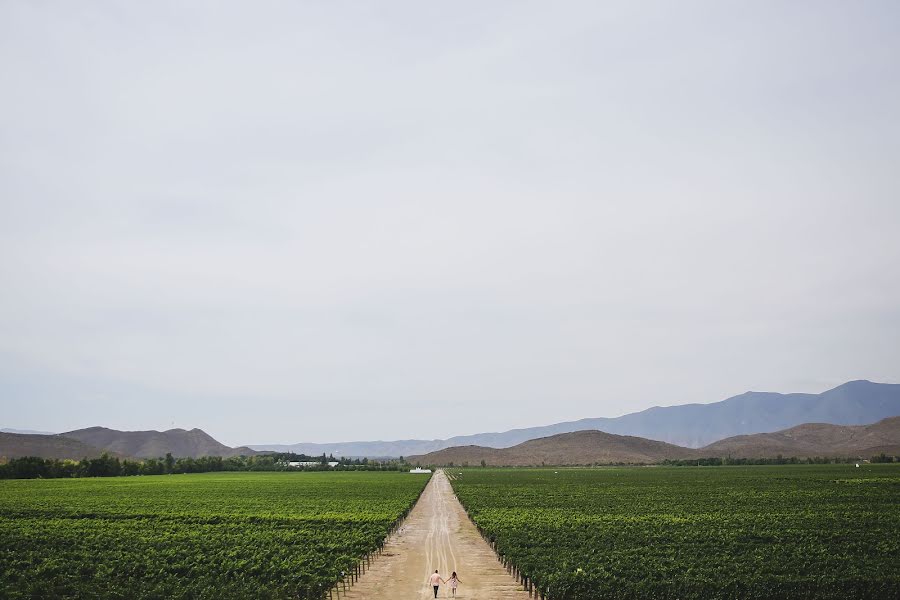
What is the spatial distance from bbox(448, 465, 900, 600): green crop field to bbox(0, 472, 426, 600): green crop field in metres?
10.5

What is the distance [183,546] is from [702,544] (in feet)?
103

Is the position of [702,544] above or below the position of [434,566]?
above

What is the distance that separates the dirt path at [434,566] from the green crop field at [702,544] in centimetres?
133

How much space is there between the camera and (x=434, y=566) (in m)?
37.6

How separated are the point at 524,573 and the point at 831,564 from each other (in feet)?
51.1

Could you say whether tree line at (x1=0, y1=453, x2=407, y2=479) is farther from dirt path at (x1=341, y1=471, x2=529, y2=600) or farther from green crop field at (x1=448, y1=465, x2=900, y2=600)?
dirt path at (x1=341, y1=471, x2=529, y2=600)

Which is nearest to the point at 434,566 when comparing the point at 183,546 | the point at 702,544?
the point at 183,546

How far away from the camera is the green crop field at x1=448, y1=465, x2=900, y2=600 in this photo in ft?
94.8

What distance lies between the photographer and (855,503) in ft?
205

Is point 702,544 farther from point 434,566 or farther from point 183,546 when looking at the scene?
point 183,546

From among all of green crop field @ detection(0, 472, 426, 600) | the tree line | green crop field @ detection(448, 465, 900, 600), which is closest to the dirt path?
green crop field @ detection(448, 465, 900, 600)

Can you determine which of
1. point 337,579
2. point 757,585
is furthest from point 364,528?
point 757,585

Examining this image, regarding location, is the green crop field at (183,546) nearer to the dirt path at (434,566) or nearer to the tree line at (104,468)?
the dirt path at (434,566)

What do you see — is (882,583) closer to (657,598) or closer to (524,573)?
(657,598)
